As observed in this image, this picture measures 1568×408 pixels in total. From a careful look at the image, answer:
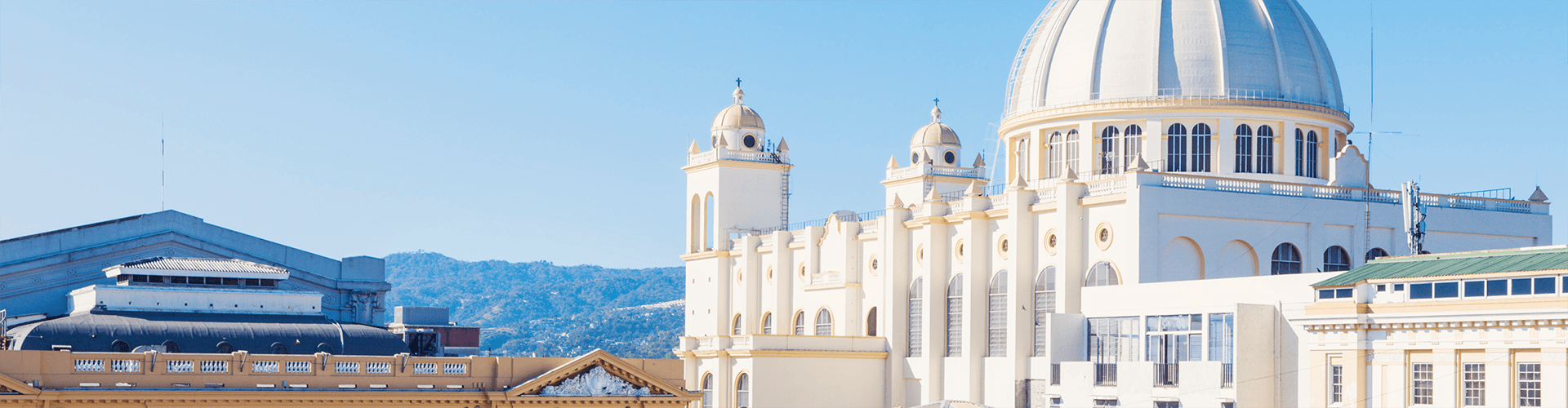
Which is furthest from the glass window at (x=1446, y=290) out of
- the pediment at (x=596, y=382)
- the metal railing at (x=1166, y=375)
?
the pediment at (x=596, y=382)

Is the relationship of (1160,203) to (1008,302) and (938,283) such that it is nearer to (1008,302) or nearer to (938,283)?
(1008,302)

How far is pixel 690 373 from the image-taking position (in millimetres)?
76000

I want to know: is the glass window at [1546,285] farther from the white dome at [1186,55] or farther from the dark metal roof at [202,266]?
the dark metal roof at [202,266]

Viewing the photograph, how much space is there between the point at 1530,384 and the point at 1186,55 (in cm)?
2580

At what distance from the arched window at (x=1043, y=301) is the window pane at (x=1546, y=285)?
21.7 m

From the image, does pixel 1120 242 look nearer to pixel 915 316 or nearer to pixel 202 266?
pixel 915 316

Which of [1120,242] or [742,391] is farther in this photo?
[742,391]

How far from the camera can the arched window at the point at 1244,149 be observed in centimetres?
6806

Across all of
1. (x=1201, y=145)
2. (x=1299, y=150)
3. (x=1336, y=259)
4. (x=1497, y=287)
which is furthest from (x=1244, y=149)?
(x=1497, y=287)

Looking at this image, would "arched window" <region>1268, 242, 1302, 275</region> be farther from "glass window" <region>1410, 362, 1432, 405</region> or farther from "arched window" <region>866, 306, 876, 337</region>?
"arched window" <region>866, 306, 876, 337</region>

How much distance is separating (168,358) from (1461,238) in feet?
146

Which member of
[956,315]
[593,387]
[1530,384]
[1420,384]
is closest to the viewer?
[1530,384]

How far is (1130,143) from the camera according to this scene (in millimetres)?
68688

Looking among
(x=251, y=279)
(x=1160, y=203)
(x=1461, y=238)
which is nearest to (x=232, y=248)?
(x=251, y=279)
